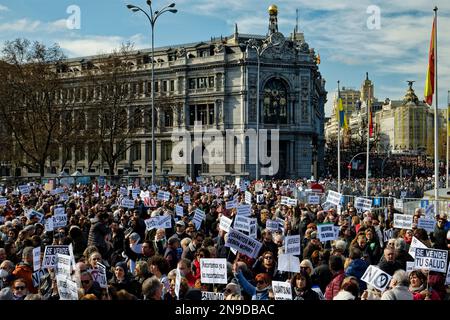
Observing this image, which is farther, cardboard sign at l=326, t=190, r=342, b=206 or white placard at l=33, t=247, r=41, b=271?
cardboard sign at l=326, t=190, r=342, b=206

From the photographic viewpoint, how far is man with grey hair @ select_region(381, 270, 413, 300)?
6887mm

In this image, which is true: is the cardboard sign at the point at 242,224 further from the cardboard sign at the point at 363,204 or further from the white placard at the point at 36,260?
the cardboard sign at the point at 363,204

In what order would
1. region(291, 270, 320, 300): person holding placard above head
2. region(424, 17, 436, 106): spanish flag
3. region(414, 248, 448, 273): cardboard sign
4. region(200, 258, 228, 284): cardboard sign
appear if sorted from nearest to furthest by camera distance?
region(291, 270, 320, 300): person holding placard above head, region(200, 258, 228, 284): cardboard sign, region(414, 248, 448, 273): cardboard sign, region(424, 17, 436, 106): spanish flag

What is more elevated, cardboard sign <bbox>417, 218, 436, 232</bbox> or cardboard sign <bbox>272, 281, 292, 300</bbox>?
cardboard sign <bbox>417, 218, 436, 232</bbox>

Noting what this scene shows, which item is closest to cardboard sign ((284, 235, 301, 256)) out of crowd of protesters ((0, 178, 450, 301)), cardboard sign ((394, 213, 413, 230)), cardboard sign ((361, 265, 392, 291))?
crowd of protesters ((0, 178, 450, 301))

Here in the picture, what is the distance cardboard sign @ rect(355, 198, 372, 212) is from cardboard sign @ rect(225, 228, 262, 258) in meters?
9.60

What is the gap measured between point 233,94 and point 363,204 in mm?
54960

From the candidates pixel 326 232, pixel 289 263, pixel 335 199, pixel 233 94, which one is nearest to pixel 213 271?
pixel 289 263

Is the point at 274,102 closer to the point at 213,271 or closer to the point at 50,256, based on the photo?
the point at 50,256

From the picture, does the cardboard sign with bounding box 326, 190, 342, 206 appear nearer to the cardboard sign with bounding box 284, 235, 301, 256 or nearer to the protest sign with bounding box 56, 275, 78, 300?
the cardboard sign with bounding box 284, 235, 301, 256

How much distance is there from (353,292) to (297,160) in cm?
6686

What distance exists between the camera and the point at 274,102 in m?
73.5
